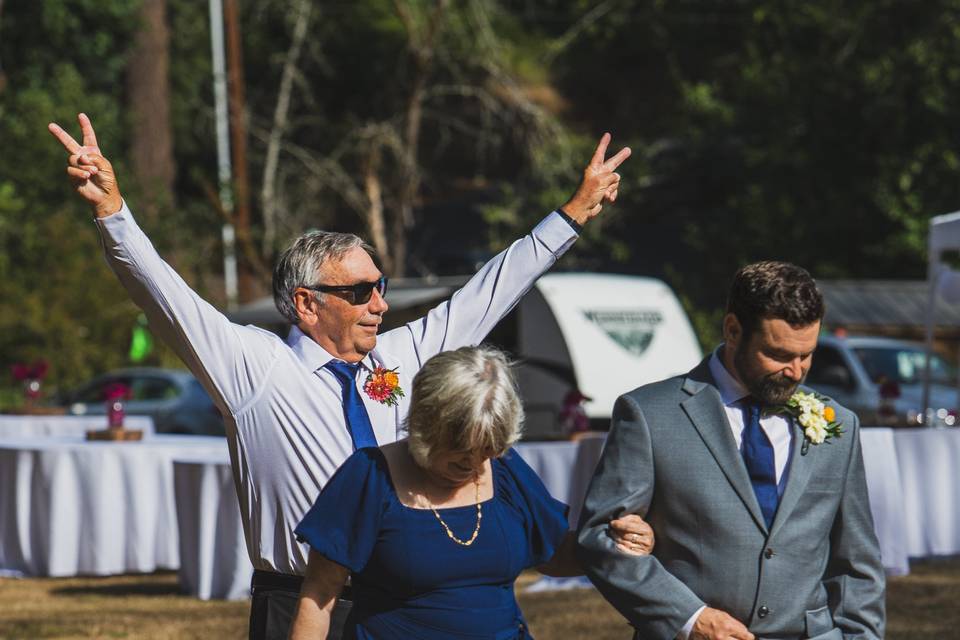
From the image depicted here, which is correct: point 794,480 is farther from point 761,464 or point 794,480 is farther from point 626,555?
point 626,555

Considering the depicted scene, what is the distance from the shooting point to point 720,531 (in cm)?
336

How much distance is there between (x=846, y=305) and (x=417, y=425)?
2373 centimetres

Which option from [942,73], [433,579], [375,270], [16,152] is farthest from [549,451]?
[16,152]

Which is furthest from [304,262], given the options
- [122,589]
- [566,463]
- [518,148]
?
[518,148]

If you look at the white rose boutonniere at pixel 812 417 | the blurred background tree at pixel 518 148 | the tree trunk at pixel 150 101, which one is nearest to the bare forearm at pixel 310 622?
the white rose boutonniere at pixel 812 417

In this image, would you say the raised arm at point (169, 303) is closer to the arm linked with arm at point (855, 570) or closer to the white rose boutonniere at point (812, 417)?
the white rose boutonniere at point (812, 417)

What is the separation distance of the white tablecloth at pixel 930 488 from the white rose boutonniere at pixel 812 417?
7.38 meters

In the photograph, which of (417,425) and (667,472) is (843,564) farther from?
(417,425)

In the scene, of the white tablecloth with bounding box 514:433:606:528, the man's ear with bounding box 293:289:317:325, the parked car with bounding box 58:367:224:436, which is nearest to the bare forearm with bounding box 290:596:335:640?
the man's ear with bounding box 293:289:317:325

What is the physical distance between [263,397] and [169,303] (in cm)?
33

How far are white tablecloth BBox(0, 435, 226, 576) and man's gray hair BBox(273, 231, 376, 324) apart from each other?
6433 mm

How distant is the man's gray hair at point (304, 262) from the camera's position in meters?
3.94

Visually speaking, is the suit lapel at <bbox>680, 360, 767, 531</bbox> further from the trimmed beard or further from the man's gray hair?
the man's gray hair

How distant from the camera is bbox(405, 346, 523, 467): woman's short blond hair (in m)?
3.12
